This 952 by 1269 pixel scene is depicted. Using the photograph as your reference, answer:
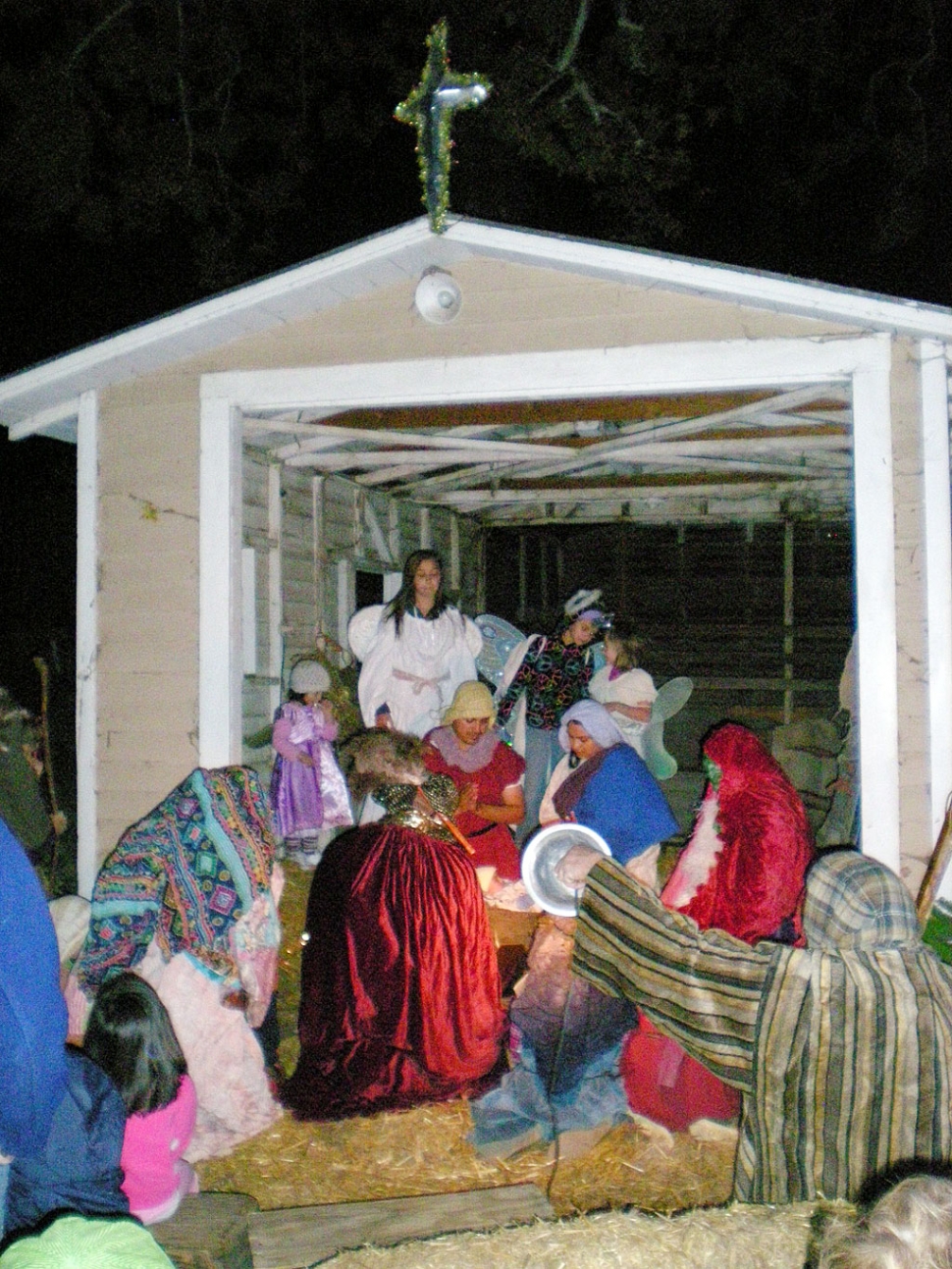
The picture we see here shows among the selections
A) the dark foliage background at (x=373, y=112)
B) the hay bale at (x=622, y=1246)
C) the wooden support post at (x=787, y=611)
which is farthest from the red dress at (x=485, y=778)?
the dark foliage background at (x=373, y=112)

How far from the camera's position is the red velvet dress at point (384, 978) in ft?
15.6

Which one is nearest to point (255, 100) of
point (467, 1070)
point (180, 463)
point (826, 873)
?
point (180, 463)

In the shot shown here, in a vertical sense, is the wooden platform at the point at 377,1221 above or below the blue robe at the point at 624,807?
below

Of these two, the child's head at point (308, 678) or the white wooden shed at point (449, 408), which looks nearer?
the white wooden shed at point (449, 408)

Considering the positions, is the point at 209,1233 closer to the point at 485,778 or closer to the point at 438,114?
the point at 485,778

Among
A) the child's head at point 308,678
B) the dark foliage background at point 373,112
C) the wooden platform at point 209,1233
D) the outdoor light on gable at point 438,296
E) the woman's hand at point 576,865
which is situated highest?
the dark foliage background at point 373,112

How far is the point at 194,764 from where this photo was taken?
5652 millimetres

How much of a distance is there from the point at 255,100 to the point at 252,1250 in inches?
613

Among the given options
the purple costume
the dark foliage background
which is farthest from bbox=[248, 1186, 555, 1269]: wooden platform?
the dark foliage background

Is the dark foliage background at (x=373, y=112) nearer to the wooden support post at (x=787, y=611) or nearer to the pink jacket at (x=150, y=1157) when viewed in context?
the wooden support post at (x=787, y=611)

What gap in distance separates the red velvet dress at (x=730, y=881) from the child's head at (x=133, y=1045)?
196 cm

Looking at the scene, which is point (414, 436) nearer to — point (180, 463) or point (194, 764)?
point (180, 463)

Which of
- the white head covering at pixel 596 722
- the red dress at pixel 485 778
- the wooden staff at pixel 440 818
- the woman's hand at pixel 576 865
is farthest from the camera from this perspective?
the red dress at pixel 485 778

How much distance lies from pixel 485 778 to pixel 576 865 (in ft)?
9.91
